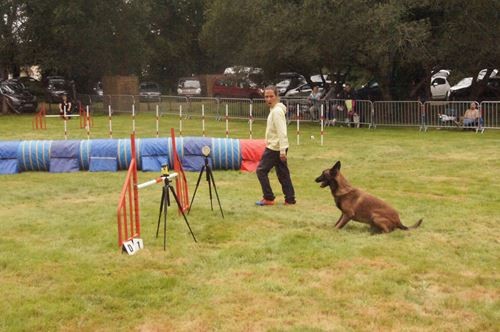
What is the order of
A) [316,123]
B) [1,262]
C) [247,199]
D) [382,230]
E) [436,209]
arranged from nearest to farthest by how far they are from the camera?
[1,262]
[382,230]
[436,209]
[247,199]
[316,123]

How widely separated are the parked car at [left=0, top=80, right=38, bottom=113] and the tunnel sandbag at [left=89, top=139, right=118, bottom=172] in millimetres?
20337

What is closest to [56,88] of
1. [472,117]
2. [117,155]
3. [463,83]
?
[463,83]

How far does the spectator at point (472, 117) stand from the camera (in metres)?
21.5

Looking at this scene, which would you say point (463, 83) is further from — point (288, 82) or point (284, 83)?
point (284, 83)

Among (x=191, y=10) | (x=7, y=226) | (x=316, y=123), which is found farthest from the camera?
(x=191, y=10)

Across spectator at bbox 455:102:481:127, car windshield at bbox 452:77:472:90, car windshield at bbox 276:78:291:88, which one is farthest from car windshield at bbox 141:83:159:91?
spectator at bbox 455:102:481:127

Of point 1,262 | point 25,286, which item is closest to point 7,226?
point 1,262

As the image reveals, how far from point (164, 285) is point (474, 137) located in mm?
15620

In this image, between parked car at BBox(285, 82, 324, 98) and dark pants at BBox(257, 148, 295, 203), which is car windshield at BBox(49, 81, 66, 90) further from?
dark pants at BBox(257, 148, 295, 203)

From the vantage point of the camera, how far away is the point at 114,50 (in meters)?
36.0

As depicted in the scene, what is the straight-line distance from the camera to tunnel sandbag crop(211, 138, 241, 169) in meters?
13.9

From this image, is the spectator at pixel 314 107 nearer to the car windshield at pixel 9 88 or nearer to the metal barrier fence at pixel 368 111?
the metal barrier fence at pixel 368 111

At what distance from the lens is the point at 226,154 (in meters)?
13.9

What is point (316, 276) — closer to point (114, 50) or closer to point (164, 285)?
point (164, 285)
